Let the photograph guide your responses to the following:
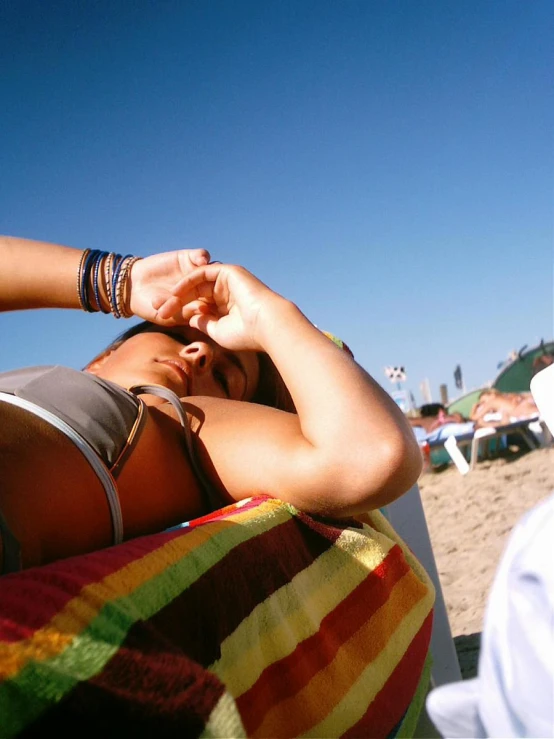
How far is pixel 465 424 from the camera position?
802 cm

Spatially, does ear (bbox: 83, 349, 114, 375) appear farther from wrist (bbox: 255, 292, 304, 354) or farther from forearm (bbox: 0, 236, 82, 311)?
wrist (bbox: 255, 292, 304, 354)

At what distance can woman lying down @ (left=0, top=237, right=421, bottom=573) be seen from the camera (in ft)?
2.77

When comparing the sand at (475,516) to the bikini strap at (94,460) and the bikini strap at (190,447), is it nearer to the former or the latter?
the bikini strap at (190,447)

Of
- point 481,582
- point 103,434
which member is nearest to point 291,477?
point 103,434

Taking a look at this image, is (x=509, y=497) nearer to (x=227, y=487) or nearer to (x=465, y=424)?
(x=465, y=424)

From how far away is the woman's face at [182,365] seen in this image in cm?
140

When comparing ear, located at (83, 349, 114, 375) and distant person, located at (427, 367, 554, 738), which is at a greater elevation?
ear, located at (83, 349, 114, 375)

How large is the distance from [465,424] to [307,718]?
773 centimetres

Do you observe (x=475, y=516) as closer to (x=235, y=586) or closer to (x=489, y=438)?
(x=489, y=438)

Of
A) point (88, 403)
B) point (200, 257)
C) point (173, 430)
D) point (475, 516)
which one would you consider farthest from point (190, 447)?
point (475, 516)

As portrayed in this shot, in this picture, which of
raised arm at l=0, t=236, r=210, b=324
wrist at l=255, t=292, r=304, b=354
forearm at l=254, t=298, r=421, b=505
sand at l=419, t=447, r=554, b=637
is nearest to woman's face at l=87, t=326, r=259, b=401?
raised arm at l=0, t=236, r=210, b=324

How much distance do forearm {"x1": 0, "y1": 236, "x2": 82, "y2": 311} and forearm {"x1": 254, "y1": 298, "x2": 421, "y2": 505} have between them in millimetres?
715

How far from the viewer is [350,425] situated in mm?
868

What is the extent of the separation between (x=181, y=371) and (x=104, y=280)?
29cm
